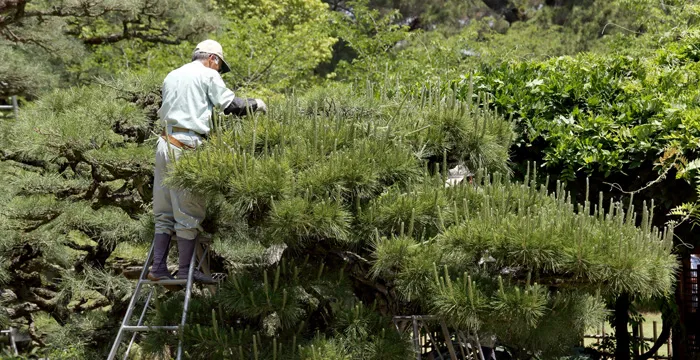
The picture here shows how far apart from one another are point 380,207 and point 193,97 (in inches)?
41.9

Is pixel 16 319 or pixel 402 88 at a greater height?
pixel 402 88

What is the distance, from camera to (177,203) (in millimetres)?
3982

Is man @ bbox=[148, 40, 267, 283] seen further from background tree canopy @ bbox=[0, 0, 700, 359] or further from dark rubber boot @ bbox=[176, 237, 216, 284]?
background tree canopy @ bbox=[0, 0, 700, 359]

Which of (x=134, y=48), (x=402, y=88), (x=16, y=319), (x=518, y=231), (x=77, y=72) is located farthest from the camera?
(x=134, y=48)

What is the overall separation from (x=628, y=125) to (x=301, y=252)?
2.05 m

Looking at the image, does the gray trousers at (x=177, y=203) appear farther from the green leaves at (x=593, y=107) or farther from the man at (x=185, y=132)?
the green leaves at (x=593, y=107)

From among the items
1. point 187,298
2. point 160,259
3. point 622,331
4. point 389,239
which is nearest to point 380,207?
point 389,239

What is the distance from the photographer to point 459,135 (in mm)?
4086

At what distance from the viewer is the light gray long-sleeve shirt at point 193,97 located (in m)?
3.98

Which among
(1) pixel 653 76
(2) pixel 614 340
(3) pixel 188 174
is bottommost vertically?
(2) pixel 614 340

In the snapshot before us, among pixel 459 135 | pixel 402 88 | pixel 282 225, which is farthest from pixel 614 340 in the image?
pixel 282 225

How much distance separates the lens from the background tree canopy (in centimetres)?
348

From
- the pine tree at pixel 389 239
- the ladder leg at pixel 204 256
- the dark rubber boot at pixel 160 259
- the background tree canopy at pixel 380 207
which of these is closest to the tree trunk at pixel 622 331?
the background tree canopy at pixel 380 207

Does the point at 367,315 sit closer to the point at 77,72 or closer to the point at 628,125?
the point at 628,125
